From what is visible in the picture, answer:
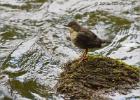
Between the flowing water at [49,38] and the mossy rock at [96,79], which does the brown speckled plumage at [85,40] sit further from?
the flowing water at [49,38]

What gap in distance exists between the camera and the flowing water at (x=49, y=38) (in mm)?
10352

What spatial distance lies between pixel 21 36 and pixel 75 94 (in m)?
4.64

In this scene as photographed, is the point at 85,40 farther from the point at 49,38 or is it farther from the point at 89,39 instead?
the point at 49,38

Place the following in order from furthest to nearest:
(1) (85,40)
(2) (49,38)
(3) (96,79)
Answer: (2) (49,38)
(1) (85,40)
(3) (96,79)

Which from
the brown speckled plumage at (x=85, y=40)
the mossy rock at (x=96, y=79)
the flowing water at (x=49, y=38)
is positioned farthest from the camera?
the brown speckled plumage at (x=85, y=40)

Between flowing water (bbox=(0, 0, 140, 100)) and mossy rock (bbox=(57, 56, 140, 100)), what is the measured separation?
225mm

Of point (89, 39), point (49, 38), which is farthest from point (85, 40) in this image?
point (49, 38)

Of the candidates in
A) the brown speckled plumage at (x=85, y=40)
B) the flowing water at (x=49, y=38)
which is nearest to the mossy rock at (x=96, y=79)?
the flowing water at (x=49, y=38)

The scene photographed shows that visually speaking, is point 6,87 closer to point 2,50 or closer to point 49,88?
point 49,88

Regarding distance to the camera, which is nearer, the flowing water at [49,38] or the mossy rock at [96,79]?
the mossy rock at [96,79]

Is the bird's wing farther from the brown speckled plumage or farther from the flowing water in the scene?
the flowing water

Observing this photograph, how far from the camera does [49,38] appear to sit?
13.5 metres

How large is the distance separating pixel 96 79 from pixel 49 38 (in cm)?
411

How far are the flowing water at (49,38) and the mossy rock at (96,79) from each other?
0.23 metres
